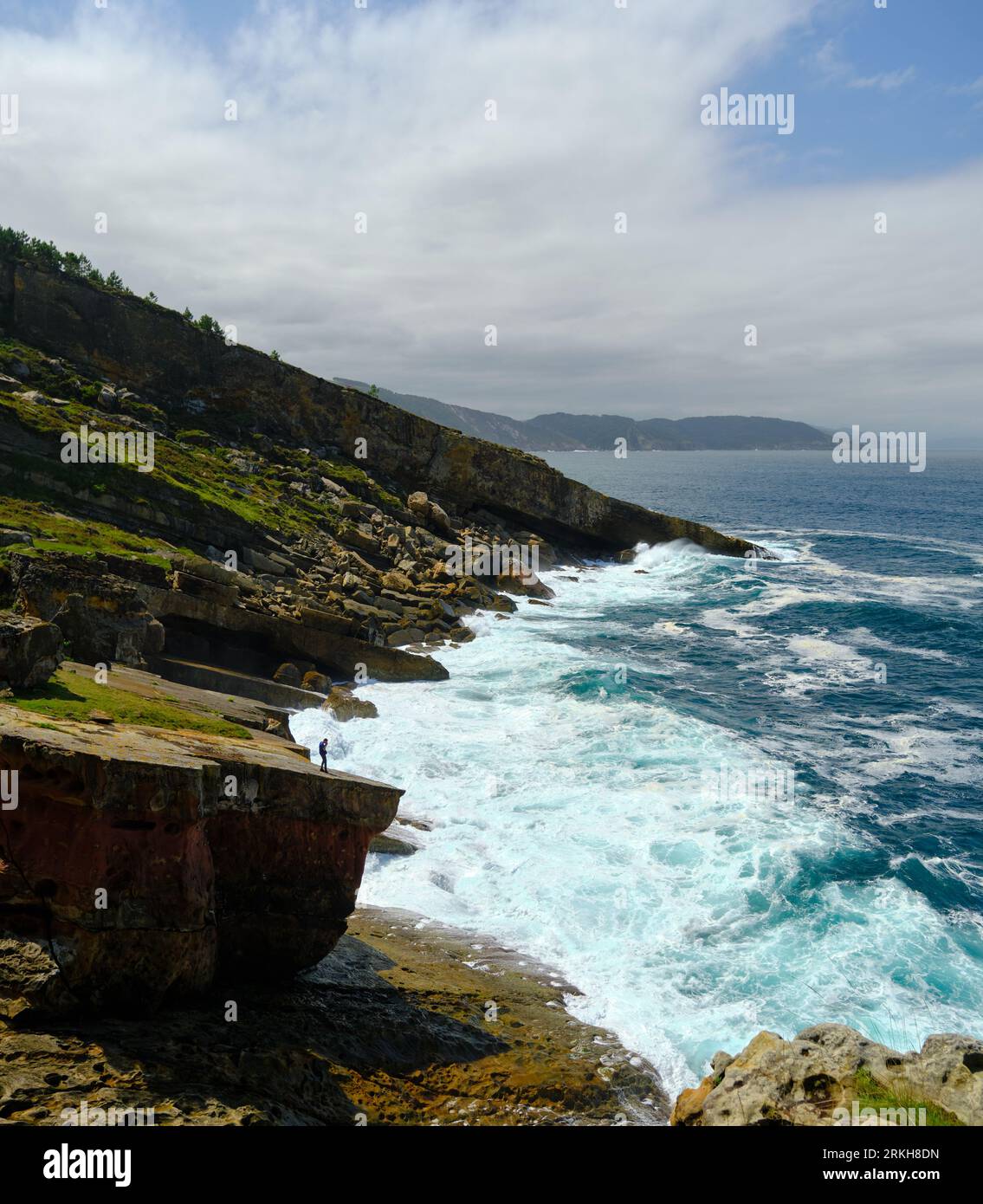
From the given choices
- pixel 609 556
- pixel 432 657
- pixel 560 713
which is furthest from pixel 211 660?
pixel 609 556

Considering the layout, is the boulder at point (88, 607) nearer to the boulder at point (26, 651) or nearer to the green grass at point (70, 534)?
the green grass at point (70, 534)

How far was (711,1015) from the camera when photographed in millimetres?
17953

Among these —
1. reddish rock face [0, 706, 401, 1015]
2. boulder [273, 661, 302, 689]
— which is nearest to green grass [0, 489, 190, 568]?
boulder [273, 661, 302, 689]

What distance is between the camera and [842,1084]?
37.7 feet

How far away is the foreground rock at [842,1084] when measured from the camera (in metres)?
10.9

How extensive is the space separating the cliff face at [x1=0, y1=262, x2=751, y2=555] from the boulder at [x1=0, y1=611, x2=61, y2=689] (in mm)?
58725

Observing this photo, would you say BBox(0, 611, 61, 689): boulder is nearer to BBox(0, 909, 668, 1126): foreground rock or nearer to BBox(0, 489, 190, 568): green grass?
BBox(0, 909, 668, 1126): foreground rock

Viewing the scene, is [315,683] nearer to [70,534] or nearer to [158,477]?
[70,534]

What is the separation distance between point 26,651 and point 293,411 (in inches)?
2552

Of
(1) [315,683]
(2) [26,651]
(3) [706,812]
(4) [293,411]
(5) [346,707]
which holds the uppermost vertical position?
(4) [293,411]

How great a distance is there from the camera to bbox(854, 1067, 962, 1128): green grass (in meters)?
10.6

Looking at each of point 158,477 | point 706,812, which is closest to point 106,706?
point 706,812
